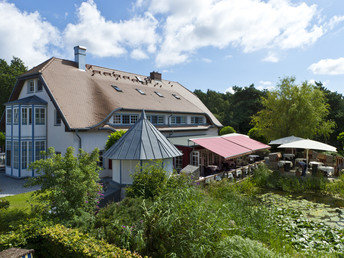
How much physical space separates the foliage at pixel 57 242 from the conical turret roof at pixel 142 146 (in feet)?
21.2

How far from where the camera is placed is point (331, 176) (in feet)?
55.8

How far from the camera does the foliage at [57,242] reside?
203 inches

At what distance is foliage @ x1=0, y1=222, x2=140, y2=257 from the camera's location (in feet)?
16.9

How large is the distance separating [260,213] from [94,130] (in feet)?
44.1

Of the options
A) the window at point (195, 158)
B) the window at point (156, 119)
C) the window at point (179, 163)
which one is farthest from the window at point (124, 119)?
the window at point (195, 158)

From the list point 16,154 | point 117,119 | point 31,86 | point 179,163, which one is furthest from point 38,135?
point 179,163

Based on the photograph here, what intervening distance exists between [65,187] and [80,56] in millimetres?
19109

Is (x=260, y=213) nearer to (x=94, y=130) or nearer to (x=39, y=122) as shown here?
(x=94, y=130)

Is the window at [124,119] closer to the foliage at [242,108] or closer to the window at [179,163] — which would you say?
the window at [179,163]

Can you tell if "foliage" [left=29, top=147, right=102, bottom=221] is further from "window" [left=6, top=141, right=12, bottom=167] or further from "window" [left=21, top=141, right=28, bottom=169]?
"window" [left=6, top=141, right=12, bottom=167]

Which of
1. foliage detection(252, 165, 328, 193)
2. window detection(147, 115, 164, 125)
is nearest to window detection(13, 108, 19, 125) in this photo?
window detection(147, 115, 164, 125)

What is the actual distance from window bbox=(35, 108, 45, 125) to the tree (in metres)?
23.1

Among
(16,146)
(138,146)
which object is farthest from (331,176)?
(16,146)

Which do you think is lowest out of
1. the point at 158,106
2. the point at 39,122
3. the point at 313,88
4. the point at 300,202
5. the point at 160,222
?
the point at 300,202
